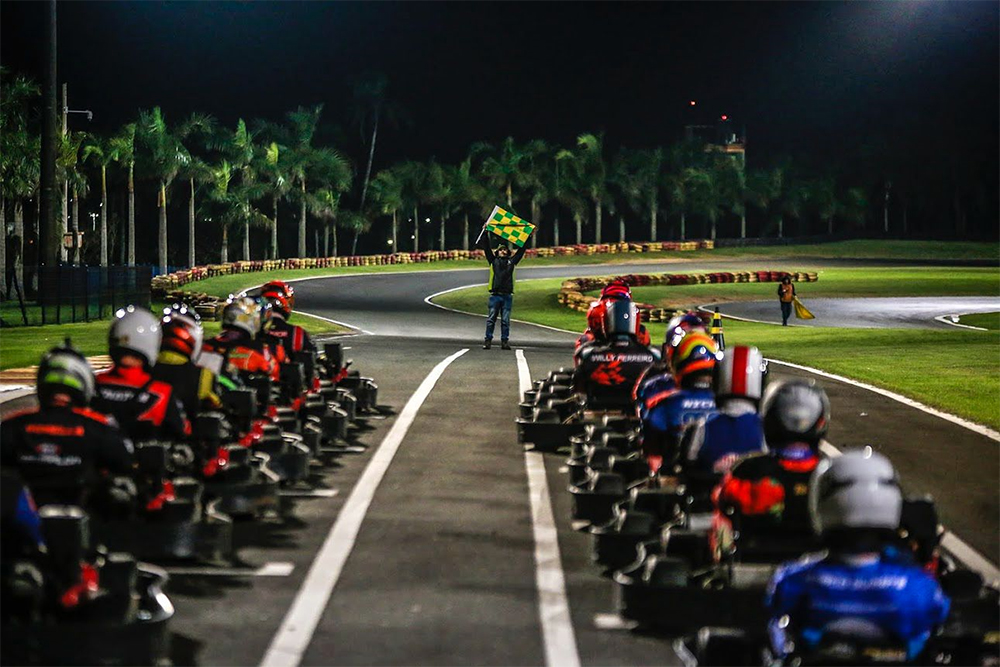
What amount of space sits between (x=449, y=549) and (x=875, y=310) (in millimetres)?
48018

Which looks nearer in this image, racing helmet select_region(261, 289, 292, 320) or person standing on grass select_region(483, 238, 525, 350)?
racing helmet select_region(261, 289, 292, 320)

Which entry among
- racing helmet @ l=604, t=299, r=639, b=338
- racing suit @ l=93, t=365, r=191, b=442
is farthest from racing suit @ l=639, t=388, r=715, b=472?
racing helmet @ l=604, t=299, r=639, b=338

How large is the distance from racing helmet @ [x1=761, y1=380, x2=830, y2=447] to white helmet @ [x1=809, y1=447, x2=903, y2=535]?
57.6 inches

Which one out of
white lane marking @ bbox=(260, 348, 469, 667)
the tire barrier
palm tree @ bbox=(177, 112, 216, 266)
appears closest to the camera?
white lane marking @ bbox=(260, 348, 469, 667)

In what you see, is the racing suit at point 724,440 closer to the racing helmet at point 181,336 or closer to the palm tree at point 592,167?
the racing helmet at point 181,336

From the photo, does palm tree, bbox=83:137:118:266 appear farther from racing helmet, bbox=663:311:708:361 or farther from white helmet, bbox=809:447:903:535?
white helmet, bbox=809:447:903:535

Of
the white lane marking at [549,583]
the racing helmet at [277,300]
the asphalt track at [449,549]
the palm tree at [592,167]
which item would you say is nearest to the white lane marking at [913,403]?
the asphalt track at [449,549]

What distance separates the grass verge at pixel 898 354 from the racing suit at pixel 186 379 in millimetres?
10352

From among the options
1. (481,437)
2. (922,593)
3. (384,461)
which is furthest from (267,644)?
(481,437)

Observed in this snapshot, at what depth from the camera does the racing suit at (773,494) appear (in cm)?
753

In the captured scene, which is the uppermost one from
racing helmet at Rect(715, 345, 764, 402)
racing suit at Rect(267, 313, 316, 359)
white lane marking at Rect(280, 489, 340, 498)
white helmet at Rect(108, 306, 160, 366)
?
white helmet at Rect(108, 306, 160, 366)

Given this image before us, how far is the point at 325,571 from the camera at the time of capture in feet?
31.6

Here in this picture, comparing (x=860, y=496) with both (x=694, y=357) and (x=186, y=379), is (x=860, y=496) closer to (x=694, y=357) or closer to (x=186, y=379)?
(x=694, y=357)

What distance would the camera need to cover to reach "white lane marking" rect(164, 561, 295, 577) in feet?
31.1
